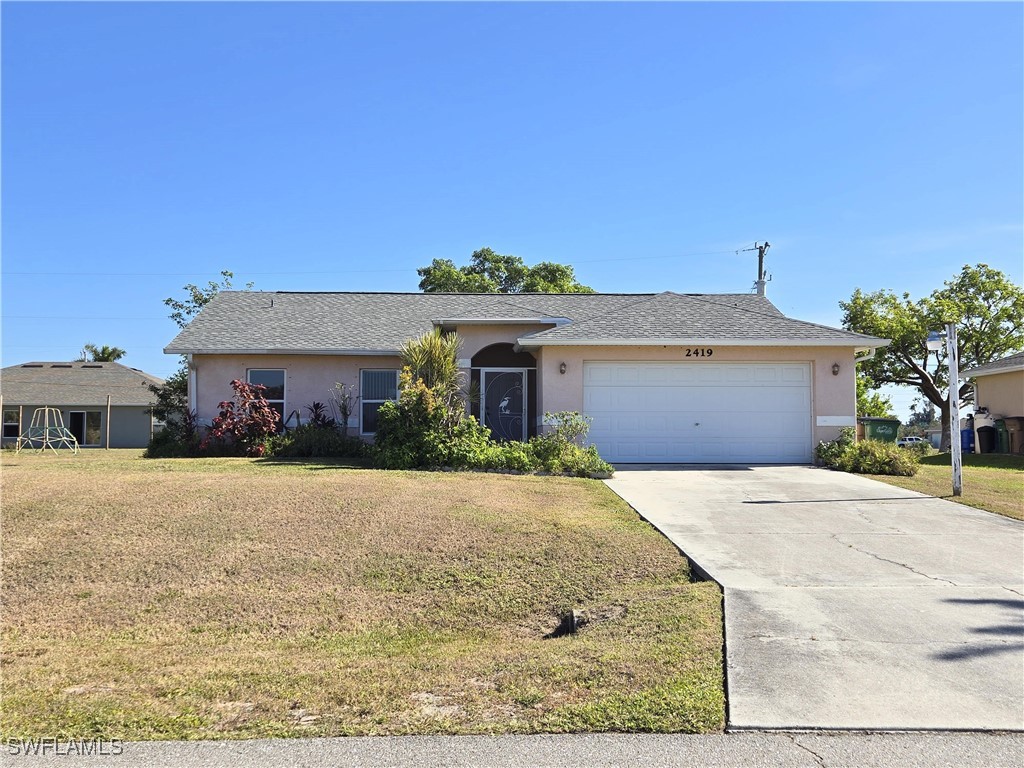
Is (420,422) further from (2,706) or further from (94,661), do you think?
(2,706)

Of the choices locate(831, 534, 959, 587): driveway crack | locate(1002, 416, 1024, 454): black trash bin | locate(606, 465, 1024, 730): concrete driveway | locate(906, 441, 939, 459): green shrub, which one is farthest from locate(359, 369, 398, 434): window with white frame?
locate(1002, 416, 1024, 454): black trash bin

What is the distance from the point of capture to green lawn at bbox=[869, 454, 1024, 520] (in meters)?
11.9

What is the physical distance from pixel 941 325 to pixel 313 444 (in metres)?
26.9

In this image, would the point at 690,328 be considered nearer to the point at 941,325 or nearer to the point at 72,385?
the point at 941,325

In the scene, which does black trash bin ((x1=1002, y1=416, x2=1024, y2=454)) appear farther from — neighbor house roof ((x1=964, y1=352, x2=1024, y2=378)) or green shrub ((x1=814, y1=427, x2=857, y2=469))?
green shrub ((x1=814, y1=427, x2=857, y2=469))

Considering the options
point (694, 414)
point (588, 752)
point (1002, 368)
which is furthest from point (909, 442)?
point (588, 752)

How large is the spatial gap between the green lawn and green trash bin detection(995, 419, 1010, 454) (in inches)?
134

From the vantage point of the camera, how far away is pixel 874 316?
3400cm

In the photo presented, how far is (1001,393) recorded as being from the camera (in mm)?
24906

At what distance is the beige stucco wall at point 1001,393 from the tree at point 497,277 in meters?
19.7

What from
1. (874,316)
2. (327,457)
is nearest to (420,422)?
(327,457)

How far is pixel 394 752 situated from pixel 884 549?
670cm

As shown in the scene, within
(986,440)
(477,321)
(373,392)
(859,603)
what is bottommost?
(859,603)

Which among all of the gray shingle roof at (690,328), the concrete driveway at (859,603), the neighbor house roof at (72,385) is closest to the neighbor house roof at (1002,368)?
the gray shingle roof at (690,328)
